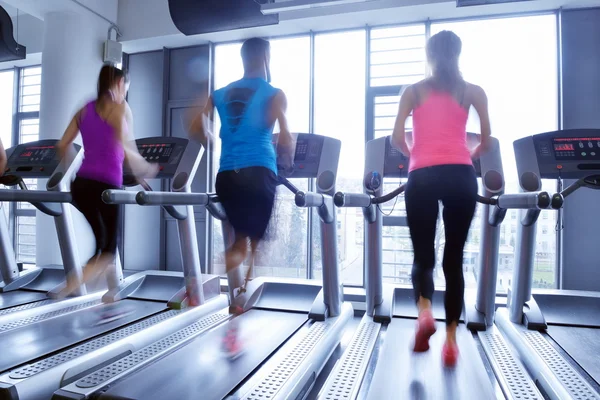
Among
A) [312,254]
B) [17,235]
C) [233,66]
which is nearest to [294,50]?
[233,66]

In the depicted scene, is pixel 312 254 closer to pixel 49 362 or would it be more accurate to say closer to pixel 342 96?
pixel 342 96

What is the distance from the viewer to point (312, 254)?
4.53 m

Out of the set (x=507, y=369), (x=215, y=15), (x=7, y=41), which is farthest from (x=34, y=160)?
(x=507, y=369)

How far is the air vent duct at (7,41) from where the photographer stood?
3.25 metres

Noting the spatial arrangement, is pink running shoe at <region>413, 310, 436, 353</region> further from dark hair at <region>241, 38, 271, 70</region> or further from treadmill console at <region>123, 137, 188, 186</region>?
treadmill console at <region>123, 137, 188, 186</region>

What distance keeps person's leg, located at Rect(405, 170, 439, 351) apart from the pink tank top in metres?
0.09

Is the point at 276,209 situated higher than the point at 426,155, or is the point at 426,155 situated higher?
the point at 426,155

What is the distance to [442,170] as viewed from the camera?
178 cm

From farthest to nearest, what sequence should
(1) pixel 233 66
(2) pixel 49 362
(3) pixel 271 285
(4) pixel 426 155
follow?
(1) pixel 233 66, (3) pixel 271 285, (2) pixel 49 362, (4) pixel 426 155

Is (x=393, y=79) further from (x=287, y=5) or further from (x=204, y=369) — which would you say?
(x=204, y=369)

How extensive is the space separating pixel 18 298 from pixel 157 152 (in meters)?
1.66

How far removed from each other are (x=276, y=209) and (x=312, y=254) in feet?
7.24

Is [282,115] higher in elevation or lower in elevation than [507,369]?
higher

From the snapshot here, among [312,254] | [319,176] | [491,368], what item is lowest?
[491,368]
